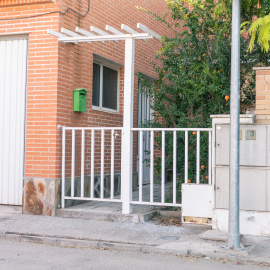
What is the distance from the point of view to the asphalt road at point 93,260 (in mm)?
5426

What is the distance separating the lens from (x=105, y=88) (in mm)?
10562

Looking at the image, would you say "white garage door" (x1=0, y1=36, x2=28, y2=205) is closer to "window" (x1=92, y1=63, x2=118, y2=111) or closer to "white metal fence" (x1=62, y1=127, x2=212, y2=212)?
"white metal fence" (x1=62, y1=127, x2=212, y2=212)

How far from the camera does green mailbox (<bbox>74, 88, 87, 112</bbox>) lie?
8719mm

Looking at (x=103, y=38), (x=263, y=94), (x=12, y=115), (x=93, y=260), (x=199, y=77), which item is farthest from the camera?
(x=12, y=115)

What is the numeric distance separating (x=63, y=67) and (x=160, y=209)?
3065 mm

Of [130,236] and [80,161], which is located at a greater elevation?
[80,161]

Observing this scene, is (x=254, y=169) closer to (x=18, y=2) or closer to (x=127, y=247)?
(x=127, y=247)

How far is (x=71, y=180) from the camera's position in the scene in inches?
330

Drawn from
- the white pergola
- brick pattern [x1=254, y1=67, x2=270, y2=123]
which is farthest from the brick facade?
brick pattern [x1=254, y1=67, x2=270, y2=123]

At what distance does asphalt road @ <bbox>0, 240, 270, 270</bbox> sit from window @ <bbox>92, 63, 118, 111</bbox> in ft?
14.3

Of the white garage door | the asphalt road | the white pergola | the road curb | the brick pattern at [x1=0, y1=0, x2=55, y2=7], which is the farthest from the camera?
the white garage door

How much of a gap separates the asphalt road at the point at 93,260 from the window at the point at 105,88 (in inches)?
172

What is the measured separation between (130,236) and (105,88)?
14.9ft

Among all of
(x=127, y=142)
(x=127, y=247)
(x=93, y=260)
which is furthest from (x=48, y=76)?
(x=93, y=260)
